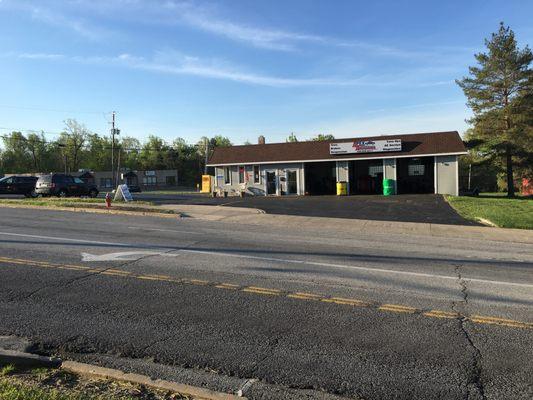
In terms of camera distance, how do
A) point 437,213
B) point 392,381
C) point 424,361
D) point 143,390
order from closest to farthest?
point 143,390, point 392,381, point 424,361, point 437,213

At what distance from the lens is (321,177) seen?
38750 mm

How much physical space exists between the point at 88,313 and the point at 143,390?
2590 millimetres

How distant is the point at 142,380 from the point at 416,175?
1345 inches

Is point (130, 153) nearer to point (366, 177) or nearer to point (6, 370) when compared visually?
point (366, 177)

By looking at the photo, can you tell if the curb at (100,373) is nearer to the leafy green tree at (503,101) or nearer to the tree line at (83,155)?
the leafy green tree at (503,101)

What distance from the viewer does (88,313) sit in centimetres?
602

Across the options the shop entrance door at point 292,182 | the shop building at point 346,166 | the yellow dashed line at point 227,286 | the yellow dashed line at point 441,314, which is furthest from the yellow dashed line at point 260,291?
the shop entrance door at point 292,182

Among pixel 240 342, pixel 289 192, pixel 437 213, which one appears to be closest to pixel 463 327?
pixel 240 342

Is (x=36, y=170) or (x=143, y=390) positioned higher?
(x=36, y=170)

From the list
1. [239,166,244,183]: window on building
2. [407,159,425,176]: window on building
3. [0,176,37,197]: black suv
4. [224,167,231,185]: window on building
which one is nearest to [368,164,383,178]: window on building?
[407,159,425,176]: window on building

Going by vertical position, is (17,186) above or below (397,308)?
above

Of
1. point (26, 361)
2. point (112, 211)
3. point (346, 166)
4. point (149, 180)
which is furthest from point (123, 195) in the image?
point (149, 180)

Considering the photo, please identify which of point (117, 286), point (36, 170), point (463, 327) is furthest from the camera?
point (36, 170)

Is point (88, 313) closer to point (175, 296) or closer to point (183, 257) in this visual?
point (175, 296)
